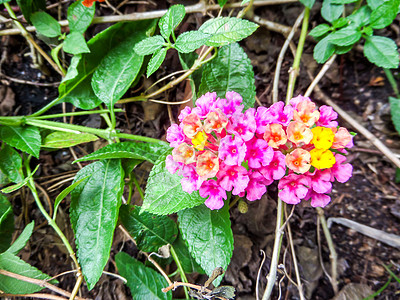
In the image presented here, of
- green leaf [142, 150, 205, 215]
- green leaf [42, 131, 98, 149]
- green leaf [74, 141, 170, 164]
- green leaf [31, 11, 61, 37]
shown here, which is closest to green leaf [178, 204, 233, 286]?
green leaf [142, 150, 205, 215]

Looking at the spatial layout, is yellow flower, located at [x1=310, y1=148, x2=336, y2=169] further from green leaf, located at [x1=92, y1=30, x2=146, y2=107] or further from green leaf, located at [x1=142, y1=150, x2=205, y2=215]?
green leaf, located at [x1=92, y1=30, x2=146, y2=107]

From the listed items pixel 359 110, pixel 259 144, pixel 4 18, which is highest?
pixel 4 18

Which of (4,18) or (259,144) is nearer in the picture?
(259,144)

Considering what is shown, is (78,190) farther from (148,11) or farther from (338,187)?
(338,187)

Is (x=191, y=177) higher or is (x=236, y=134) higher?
(x=236, y=134)

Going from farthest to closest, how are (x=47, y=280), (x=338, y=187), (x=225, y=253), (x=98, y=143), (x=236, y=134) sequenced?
(x=98, y=143) < (x=338, y=187) < (x=47, y=280) < (x=225, y=253) < (x=236, y=134)

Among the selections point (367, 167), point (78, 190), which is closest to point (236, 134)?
point (78, 190)

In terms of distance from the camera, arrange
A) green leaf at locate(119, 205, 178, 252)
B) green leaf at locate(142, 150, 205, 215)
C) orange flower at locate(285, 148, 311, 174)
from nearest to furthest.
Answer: orange flower at locate(285, 148, 311, 174) → green leaf at locate(142, 150, 205, 215) → green leaf at locate(119, 205, 178, 252)

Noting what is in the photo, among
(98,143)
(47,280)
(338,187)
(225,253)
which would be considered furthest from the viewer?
(98,143)
